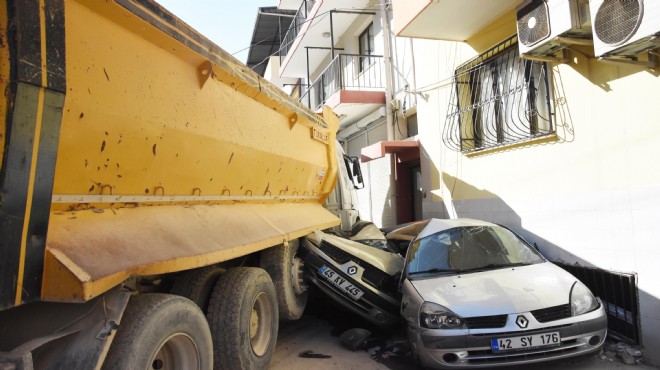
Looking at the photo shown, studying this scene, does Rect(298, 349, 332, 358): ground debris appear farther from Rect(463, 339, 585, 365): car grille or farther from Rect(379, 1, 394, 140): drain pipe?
Rect(379, 1, 394, 140): drain pipe

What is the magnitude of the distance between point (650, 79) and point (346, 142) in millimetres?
11399

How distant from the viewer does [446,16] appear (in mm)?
6332

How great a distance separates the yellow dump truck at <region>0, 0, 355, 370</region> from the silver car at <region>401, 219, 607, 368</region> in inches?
55.7

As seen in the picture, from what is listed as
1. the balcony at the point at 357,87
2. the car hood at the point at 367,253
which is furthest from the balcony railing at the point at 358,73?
the car hood at the point at 367,253

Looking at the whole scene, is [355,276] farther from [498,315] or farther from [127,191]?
[127,191]

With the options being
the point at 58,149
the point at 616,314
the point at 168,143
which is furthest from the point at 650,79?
the point at 58,149

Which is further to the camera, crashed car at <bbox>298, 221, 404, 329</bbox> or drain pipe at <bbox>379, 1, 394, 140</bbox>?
drain pipe at <bbox>379, 1, 394, 140</bbox>

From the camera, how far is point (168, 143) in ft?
8.84

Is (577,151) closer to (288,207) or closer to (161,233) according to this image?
(288,207)

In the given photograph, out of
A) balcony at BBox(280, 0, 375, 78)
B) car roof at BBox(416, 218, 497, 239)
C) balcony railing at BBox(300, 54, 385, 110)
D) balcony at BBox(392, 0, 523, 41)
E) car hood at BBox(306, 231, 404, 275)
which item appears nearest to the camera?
car hood at BBox(306, 231, 404, 275)

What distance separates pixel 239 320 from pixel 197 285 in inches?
16.2

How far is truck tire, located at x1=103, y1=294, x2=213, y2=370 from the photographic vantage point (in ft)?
6.86

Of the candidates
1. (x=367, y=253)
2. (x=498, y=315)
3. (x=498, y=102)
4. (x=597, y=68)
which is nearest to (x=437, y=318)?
(x=498, y=315)

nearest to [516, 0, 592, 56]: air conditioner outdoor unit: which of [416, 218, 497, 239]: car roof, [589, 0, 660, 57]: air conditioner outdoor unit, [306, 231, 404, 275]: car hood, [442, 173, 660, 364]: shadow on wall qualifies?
[589, 0, 660, 57]: air conditioner outdoor unit
